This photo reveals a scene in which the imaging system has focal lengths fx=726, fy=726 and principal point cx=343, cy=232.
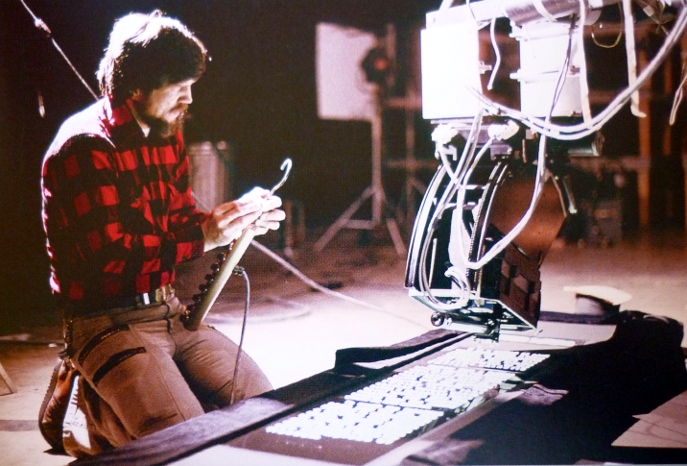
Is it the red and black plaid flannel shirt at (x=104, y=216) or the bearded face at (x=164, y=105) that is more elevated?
the bearded face at (x=164, y=105)

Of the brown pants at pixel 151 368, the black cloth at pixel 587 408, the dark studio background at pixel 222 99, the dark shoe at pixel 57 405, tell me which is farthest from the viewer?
the dark studio background at pixel 222 99

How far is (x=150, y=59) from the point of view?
6.84 ft

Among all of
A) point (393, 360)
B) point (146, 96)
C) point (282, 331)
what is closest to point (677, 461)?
point (393, 360)

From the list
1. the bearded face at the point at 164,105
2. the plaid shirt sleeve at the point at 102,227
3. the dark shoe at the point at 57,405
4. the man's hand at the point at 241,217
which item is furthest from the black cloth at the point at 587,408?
the bearded face at the point at 164,105

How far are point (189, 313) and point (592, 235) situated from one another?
597 centimetres

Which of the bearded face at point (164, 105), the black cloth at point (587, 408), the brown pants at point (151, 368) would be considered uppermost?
the bearded face at point (164, 105)

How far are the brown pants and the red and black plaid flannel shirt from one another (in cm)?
9

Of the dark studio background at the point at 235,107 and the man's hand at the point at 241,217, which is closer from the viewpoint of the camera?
the man's hand at the point at 241,217

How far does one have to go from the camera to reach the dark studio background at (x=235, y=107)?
424cm

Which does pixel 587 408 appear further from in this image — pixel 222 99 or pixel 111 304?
pixel 222 99

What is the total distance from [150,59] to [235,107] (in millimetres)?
5497

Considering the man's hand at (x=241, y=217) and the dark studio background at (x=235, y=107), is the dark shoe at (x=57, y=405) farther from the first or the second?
the dark studio background at (x=235, y=107)

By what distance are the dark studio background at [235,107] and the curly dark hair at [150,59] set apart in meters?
2.28

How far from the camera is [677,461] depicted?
1874mm
